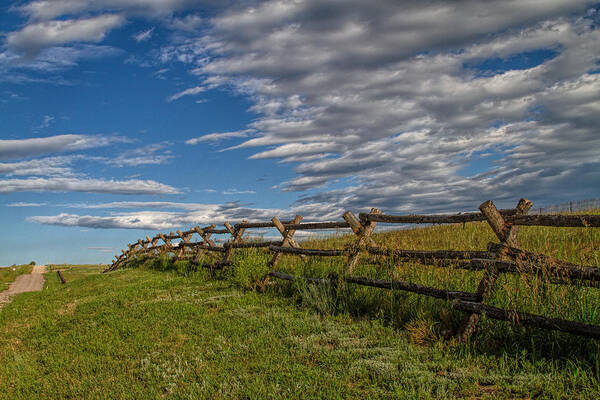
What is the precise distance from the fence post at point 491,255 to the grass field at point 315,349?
20cm

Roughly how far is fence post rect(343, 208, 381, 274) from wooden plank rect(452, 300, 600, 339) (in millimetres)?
2790

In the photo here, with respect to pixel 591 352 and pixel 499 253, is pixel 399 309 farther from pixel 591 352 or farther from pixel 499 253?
pixel 591 352

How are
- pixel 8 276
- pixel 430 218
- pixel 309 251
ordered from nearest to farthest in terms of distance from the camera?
pixel 430 218, pixel 309 251, pixel 8 276

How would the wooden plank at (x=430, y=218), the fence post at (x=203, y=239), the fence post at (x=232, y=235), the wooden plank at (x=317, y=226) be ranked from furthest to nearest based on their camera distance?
the fence post at (x=203, y=239), the fence post at (x=232, y=235), the wooden plank at (x=317, y=226), the wooden plank at (x=430, y=218)

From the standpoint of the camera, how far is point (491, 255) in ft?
19.0

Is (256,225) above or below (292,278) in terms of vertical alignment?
above

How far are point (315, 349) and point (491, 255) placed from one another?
2.83 metres

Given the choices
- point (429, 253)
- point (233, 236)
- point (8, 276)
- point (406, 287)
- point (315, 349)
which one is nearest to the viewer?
point (315, 349)

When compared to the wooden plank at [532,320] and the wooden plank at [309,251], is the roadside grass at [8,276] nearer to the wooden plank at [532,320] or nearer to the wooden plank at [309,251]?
the wooden plank at [309,251]

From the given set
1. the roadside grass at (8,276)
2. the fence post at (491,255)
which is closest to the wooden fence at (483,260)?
the fence post at (491,255)

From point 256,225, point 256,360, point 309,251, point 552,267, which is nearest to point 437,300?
point 552,267

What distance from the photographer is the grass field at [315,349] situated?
4.41 metres

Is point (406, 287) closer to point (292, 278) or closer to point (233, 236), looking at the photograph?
point (292, 278)

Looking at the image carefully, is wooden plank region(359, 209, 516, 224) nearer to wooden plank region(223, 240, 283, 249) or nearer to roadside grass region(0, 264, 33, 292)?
wooden plank region(223, 240, 283, 249)
